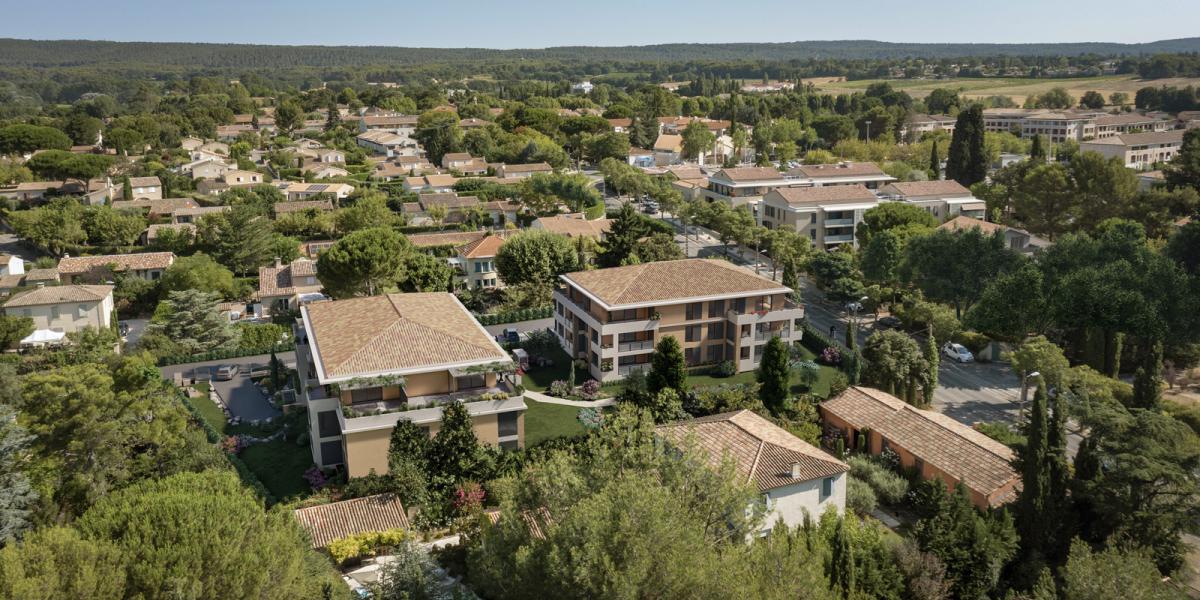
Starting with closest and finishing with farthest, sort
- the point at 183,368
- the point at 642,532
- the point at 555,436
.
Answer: the point at 642,532, the point at 555,436, the point at 183,368

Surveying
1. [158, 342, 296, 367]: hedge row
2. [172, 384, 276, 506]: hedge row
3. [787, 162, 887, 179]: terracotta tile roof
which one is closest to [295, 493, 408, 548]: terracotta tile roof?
[172, 384, 276, 506]: hedge row

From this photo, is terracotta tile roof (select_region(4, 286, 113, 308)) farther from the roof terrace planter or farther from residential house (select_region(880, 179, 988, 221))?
residential house (select_region(880, 179, 988, 221))

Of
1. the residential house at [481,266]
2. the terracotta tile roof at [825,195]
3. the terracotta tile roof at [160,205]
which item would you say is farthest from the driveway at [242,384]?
the terracotta tile roof at [825,195]

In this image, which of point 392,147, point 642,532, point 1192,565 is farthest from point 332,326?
point 392,147

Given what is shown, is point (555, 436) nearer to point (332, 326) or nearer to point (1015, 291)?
point (332, 326)

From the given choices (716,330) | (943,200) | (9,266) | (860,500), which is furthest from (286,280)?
(943,200)

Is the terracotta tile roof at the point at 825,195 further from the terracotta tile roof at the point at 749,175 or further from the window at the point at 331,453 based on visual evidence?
the window at the point at 331,453
